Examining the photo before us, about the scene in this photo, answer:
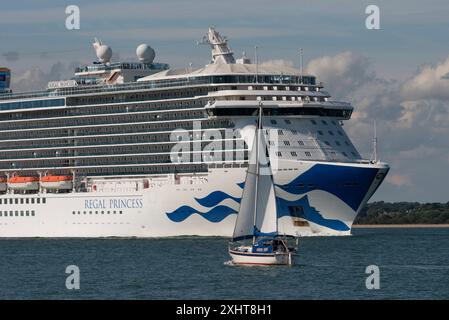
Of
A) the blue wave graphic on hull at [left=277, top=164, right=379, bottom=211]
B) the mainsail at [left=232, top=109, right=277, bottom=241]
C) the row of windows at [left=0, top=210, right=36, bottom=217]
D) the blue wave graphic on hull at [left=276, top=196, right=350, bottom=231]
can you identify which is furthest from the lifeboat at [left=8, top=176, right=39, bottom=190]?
the mainsail at [left=232, top=109, right=277, bottom=241]

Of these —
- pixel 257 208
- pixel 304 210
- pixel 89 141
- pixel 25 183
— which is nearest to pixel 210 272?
pixel 257 208

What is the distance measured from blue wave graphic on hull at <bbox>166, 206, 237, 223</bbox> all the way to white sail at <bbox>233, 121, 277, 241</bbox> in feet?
71.9

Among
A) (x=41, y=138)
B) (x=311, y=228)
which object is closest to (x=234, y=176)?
(x=311, y=228)

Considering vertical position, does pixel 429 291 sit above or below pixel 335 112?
below

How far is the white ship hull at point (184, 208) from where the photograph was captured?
275 ft

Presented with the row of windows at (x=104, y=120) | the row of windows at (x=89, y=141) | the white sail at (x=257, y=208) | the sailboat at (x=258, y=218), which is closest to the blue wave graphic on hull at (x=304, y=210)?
the row of windows at (x=89, y=141)

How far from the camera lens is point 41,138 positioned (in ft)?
343

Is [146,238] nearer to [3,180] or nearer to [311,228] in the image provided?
[311,228]

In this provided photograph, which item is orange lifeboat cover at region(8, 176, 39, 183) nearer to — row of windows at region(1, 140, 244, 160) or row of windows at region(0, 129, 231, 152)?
row of windows at region(1, 140, 244, 160)

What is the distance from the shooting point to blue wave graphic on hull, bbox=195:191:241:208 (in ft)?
281

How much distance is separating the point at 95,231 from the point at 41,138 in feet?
48.4

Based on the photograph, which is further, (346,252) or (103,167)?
(103,167)
